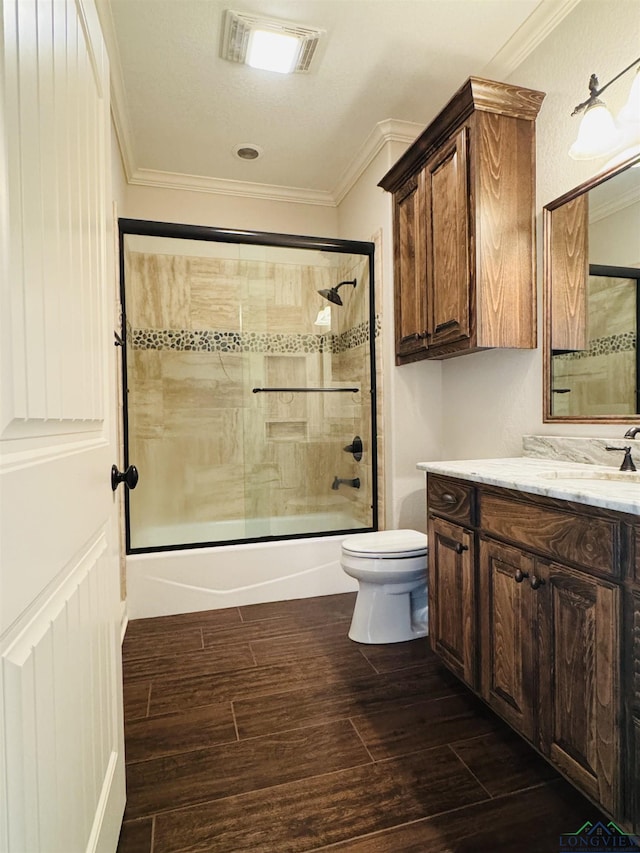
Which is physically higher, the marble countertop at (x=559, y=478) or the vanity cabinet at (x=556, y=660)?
the marble countertop at (x=559, y=478)

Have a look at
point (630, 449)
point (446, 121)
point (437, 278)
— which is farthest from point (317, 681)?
point (446, 121)

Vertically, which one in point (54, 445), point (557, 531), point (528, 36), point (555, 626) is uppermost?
point (528, 36)

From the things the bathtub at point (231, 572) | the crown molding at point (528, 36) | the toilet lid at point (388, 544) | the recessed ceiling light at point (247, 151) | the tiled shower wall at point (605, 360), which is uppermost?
the recessed ceiling light at point (247, 151)

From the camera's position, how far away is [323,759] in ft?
4.66

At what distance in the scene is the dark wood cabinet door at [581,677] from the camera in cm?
105

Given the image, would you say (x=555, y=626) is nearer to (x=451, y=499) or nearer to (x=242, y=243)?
(x=451, y=499)

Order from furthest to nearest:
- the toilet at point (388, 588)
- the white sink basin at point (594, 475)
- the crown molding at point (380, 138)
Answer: the crown molding at point (380, 138) → the toilet at point (388, 588) → the white sink basin at point (594, 475)

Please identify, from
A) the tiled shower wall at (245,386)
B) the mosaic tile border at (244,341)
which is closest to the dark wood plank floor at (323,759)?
the tiled shower wall at (245,386)

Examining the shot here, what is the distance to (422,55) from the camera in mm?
2172

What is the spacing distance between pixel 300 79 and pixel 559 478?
224 centimetres

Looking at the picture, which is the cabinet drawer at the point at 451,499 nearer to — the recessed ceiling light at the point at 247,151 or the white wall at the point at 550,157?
the white wall at the point at 550,157

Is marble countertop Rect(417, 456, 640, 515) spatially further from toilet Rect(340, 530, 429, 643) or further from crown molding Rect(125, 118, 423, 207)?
crown molding Rect(125, 118, 423, 207)

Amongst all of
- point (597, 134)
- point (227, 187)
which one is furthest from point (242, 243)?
point (597, 134)

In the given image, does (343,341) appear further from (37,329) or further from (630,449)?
(37,329)
